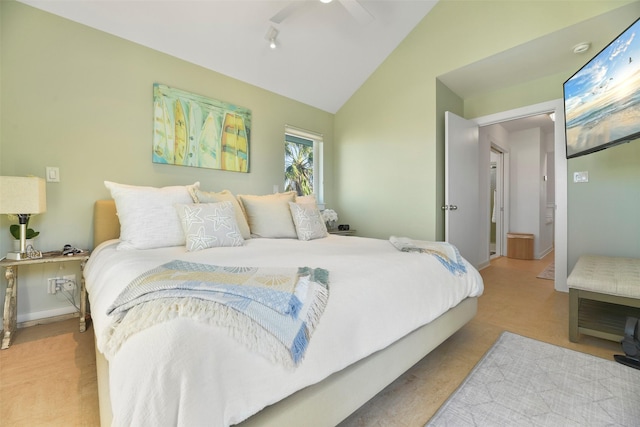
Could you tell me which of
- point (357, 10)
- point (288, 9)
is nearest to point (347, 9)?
point (357, 10)

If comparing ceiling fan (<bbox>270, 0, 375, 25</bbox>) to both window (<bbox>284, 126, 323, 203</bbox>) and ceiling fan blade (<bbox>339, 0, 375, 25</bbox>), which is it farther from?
window (<bbox>284, 126, 323, 203</bbox>)

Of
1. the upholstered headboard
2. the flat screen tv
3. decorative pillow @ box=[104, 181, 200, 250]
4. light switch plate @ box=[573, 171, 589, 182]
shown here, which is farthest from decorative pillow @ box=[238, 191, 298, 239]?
light switch plate @ box=[573, 171, 589, 182]

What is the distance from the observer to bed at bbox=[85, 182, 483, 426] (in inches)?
24.8

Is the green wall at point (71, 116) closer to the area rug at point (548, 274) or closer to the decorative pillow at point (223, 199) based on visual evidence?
the decorative pillow at point (223, 199)

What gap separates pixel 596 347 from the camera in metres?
1.83

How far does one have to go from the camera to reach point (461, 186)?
3486 millimetres

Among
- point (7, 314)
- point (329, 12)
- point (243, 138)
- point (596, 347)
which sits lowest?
point (596, 347)

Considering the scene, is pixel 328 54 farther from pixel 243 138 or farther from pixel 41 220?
pixel 41 220

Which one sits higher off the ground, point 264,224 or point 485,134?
point 485,134

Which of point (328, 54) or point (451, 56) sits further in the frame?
point (328, 54)

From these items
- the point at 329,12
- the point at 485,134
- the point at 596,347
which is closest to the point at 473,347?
A: the point at 596,347

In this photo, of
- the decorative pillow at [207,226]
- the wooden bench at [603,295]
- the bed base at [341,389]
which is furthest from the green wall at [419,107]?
the decorative pillow at [207,226]

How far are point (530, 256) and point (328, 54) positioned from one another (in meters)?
4.83

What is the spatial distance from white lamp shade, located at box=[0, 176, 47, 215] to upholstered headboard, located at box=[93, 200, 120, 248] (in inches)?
15.2
